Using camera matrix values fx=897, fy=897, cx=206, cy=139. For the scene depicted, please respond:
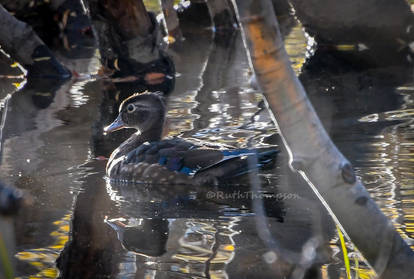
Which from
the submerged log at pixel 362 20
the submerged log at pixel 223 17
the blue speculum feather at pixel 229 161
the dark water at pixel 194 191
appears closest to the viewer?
the dark water at pixel 194 191

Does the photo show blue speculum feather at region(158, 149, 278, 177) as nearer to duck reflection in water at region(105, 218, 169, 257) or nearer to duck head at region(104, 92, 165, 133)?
duck head at region(104, 92, 165, 133)

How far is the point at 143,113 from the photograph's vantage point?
10203mm

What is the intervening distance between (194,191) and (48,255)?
2450 mm

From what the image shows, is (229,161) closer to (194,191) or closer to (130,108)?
(194,191)

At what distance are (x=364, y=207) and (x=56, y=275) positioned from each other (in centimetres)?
275

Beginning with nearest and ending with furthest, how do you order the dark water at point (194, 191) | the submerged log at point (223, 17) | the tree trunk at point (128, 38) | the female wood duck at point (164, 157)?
the dark water at point (194, 191) < the female wood duck at point (164, 157) < the tree trunk at point (128, 38) < the submerged log at point (223, 17)

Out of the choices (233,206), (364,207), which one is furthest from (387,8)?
(364,207)

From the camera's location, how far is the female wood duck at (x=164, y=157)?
8.70m

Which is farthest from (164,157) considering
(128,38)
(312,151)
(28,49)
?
(28,49)

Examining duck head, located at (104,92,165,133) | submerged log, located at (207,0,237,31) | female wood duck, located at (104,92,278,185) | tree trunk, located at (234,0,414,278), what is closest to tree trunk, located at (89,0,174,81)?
duck head, located at (104,92,165,133)

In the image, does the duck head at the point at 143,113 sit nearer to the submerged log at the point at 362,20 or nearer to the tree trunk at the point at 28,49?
the tree trunk at the point at 28,49

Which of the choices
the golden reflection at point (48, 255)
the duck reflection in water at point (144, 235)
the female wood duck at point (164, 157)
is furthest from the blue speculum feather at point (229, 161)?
the golden reflection at point (48, 255)

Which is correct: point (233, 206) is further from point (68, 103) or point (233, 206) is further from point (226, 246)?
point (68, 103)

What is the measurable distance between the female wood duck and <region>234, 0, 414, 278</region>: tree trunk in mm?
4376
